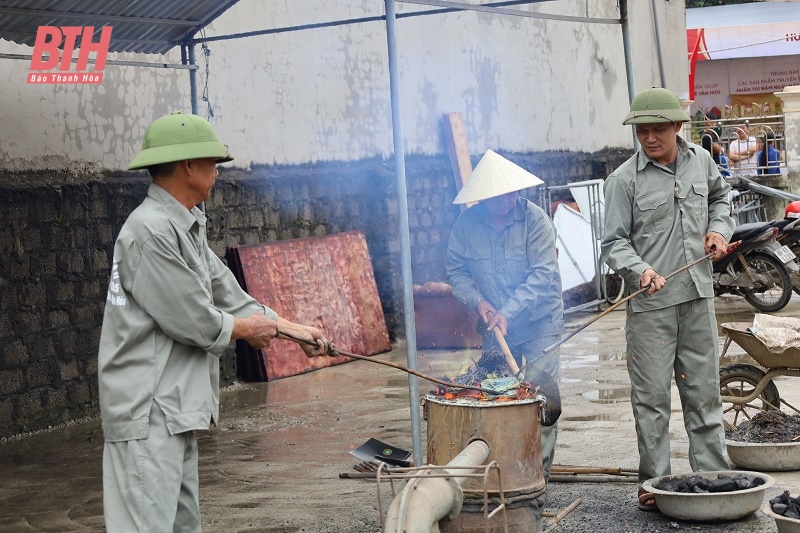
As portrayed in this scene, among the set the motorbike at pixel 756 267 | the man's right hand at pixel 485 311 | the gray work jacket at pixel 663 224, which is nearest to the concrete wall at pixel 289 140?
the motorbike at pixel 756 267

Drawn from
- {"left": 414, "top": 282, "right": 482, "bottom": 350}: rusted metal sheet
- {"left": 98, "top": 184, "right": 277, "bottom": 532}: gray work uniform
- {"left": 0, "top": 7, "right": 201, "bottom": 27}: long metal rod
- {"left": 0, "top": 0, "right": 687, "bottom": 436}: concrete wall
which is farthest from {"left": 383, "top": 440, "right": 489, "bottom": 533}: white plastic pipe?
{"left": 414, "top": 282, "right": 482, "bottom": 350}: rusted metal sheet

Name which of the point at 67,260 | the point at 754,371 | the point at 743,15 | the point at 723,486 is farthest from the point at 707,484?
the point at 743,15

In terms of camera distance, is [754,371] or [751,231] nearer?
[754,371]

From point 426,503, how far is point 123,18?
4.77 m

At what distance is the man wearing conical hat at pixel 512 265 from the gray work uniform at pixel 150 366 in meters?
2.46

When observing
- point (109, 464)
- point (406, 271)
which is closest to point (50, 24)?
point (406, 271)

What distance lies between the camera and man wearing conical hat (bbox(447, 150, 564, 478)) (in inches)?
251

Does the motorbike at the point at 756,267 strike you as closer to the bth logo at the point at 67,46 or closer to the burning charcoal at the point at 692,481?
the burning charcoal at the point at 692,481

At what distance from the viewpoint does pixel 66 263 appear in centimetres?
925

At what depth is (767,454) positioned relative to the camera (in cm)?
667

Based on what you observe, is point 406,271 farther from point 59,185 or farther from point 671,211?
point 59,185

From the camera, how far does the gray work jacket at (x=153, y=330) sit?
4.14m

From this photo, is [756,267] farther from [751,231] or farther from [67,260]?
[67,260]

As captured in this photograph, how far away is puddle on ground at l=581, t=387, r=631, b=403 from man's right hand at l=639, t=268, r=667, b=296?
3.53 m
